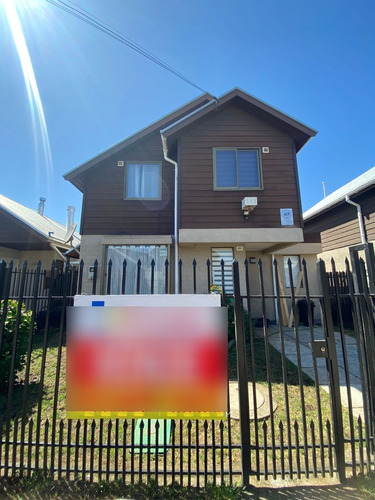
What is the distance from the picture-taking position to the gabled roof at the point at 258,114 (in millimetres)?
7414

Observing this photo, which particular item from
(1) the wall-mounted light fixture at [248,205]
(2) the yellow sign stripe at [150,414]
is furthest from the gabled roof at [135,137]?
(2) the yellow sign stripe at [150,414]

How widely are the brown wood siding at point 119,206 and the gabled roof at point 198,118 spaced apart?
336 millimetres

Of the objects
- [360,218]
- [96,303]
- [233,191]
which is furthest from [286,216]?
[96,303]

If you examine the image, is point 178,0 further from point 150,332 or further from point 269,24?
point 150,332

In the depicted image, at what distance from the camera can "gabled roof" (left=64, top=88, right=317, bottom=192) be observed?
7477 mm

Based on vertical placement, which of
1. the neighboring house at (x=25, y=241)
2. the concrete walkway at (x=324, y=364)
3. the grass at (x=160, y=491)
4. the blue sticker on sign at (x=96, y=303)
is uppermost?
Answer: the neighboring house at (x=25, y=241)

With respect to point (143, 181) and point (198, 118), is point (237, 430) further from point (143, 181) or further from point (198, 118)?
point (198, 118)

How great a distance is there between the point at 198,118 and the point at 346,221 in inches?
323

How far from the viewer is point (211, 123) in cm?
789

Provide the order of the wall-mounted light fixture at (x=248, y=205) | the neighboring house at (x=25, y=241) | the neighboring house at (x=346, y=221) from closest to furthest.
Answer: the wall-mounted light fixture at (x=248, y=205)
the neighboring house at (x=346, y=221)
the neighboring house at (x=25, y=241)

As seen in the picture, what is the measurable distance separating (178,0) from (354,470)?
31.3 ft

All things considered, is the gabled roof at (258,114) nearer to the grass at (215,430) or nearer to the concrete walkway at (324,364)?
the concrete walkway at (324,364)

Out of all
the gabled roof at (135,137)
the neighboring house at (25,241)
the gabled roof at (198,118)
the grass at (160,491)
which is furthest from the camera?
the neighboring house at (25,241)

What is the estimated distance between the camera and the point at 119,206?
8.13 metres
